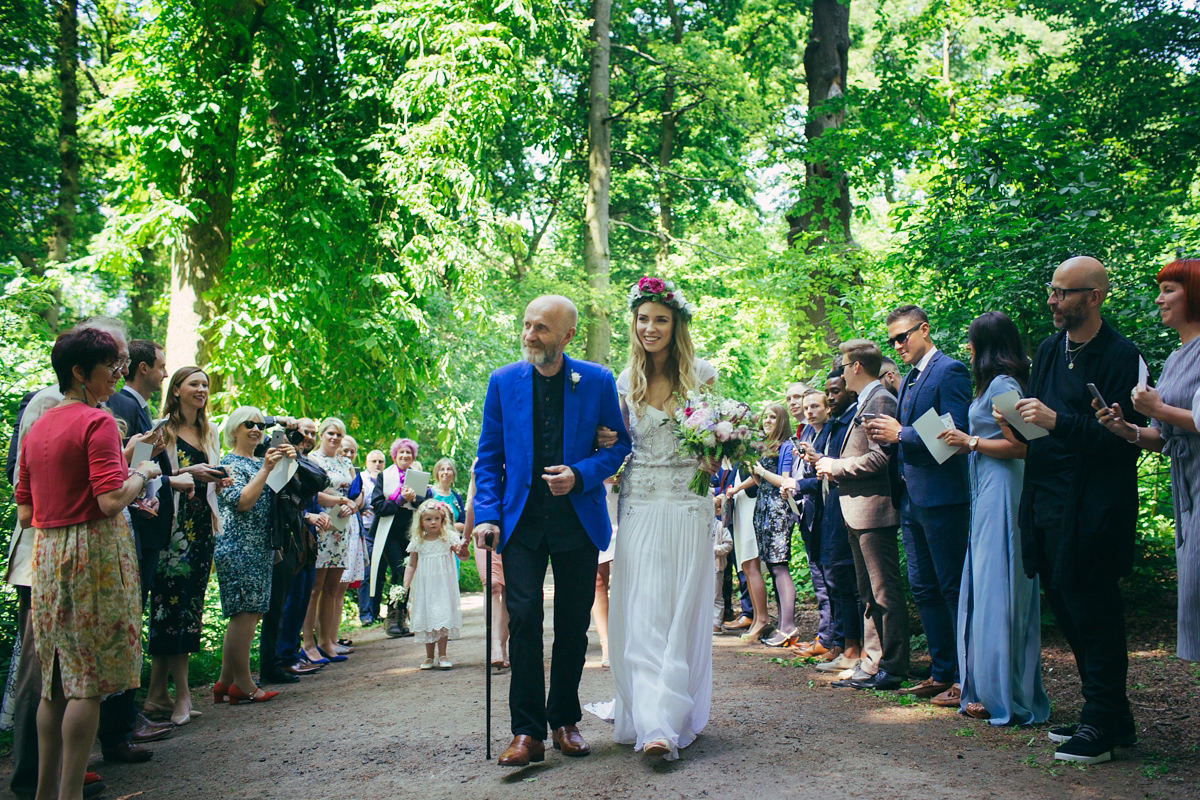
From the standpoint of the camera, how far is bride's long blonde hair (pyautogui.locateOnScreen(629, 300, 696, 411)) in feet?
16.3

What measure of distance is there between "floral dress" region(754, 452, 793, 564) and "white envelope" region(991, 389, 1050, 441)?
12.3 ft

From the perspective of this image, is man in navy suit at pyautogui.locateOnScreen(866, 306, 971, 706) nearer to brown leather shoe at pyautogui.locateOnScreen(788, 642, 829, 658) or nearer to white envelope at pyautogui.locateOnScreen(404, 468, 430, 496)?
brown leather shoe at pyautogui.locateOnScreen(788, 642, 829, 658)

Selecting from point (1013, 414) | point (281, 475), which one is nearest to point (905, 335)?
point (1013, 414)

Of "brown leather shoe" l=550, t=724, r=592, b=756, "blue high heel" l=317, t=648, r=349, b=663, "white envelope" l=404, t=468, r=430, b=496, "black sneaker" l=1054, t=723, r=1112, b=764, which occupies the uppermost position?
"white envelope" l=404, t=468, r=430, b=496

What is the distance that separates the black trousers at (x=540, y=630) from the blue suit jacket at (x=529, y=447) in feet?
0.47

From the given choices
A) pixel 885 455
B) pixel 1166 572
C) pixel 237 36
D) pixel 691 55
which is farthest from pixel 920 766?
pixel 691 55

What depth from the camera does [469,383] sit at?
18469 mm

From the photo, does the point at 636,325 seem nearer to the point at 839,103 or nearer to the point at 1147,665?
the point at 1147,665

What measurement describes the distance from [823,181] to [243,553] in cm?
980

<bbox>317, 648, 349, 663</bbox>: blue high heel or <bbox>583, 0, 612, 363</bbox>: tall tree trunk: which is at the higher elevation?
<bbox>583, 0, 612, 363</bbox>: tall tree trunk

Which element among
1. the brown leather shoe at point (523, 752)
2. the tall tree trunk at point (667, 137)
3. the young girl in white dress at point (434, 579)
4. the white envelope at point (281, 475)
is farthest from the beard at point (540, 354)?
the tall tree trunk at point (667, 137)

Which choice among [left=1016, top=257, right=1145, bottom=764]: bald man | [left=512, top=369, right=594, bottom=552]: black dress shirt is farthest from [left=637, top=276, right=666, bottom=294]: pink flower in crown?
[left=1016, top=257, right=1145, bottom=764]: bald man

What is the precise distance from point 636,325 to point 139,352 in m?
3.07

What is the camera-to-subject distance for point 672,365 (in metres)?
5.06
